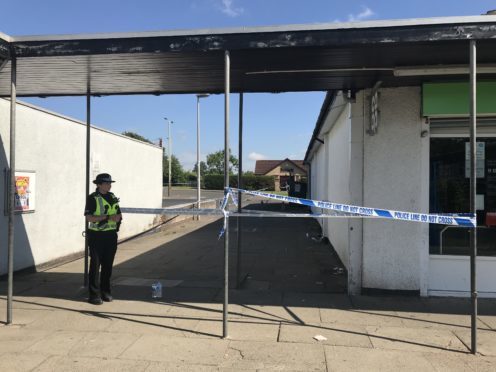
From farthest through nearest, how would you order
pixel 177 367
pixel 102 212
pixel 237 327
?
pixel 102 212, pixel 237 327, pixel 177 367

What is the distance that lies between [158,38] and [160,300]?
11.3 ft

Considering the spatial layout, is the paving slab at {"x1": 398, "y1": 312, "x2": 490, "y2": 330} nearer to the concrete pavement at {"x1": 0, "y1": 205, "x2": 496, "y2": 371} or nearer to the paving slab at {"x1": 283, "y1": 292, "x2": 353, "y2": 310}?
the concrete pavement at {"x1": 0, "y1": 205, "x2": 496, "y2": 371}

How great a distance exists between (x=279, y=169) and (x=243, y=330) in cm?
7134

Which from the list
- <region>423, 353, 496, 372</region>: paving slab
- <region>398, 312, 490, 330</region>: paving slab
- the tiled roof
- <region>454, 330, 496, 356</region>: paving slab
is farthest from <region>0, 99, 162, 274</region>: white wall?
the tiled roof

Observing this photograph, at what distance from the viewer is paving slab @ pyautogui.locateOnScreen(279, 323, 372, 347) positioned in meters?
4.71

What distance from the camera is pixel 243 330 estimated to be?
199 inches

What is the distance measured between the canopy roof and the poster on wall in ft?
6.92

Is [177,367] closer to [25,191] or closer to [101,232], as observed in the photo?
[101,232]

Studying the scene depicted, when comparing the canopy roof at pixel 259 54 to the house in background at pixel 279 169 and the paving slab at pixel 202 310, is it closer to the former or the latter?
the paving slab at pixel 202 310

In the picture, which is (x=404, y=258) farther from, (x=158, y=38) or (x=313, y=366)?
(x=158, y=38)

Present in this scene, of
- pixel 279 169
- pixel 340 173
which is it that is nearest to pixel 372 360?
pixel 340 173

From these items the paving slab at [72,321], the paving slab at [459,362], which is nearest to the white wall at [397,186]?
the paving slab at [459,362]

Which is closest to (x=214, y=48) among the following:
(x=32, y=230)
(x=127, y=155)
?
(x=32, y=230)

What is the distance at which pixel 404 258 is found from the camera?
6461 millimetres
